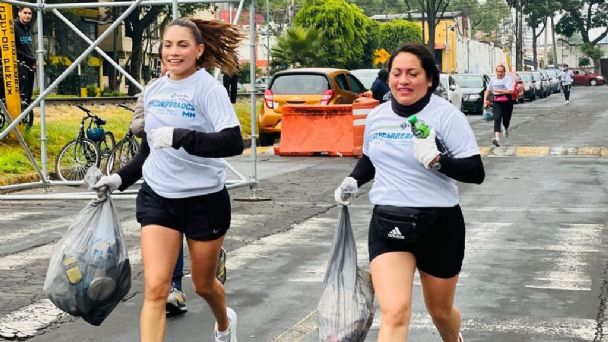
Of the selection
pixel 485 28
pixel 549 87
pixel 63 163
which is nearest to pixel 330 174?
pixel 63 163

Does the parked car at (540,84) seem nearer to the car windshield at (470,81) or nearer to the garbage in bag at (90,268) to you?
the car windshield at (470,81)

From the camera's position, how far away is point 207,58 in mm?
5895

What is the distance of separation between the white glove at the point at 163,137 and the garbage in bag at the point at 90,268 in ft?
1.65

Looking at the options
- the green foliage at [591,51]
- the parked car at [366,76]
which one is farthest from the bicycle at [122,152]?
the green foliage at [591,51]

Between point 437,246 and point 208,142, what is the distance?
122 cm

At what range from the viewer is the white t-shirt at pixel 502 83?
22.8 meters

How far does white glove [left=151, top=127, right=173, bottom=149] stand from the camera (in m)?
5.14

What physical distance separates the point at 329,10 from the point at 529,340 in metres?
55.0

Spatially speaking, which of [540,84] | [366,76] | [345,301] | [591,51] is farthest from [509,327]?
[591,51]

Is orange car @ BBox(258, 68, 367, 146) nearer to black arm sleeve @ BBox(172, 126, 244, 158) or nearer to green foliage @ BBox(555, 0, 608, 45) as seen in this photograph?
black arm sleeve @ BBox(172, 126, 244, 158)

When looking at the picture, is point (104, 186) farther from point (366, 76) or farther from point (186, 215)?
point (366, 76)

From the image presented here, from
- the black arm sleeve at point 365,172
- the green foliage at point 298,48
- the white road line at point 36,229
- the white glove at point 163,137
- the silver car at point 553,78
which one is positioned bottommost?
the white road line at point 36,229

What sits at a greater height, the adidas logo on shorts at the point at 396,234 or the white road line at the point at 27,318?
the adidas logo on shorts at the point at 396,234

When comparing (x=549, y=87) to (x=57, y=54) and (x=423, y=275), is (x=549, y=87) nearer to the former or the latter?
(x=57, y=54)
